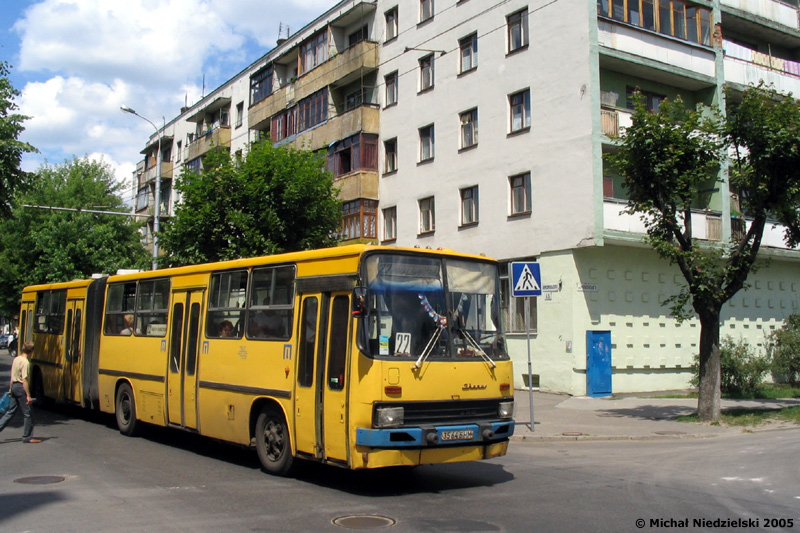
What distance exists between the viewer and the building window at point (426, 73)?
29.9 meters

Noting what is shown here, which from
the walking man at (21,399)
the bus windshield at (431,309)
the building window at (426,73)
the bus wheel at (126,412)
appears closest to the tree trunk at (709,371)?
the bus windshield at (431,309)

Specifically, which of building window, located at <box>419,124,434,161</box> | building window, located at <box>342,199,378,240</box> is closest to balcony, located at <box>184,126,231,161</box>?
building window, located at <box>342,199,378,240</box>

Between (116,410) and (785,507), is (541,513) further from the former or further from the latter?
(116,410)

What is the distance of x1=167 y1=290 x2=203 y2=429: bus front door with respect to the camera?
11.8m

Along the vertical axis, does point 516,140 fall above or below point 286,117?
below

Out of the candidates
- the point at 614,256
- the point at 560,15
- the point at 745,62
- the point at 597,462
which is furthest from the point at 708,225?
the point at 597,462

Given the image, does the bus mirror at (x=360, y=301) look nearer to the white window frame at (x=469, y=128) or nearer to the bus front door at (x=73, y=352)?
the bus front door at (x=73, y=352)

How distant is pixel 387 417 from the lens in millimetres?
8188

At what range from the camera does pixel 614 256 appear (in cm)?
2344

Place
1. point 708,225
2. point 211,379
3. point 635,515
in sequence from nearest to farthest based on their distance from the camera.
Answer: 1. point 635,515
2. point 211,379
3. point 708,225

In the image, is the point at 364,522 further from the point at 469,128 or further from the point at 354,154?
the point at 354,154

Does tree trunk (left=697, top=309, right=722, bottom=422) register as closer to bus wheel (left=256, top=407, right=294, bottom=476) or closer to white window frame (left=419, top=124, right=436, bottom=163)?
bus wheel (left=256, top=407, right=294, bottom=476)

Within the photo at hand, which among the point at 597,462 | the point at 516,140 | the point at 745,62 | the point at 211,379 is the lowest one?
the point at 597,462

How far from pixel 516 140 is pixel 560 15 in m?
4.16
